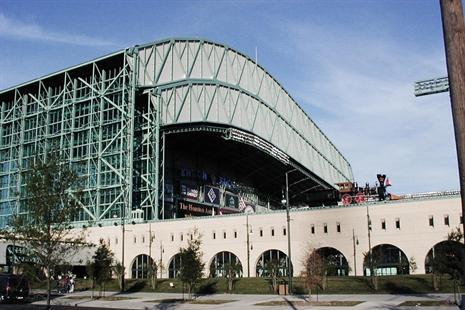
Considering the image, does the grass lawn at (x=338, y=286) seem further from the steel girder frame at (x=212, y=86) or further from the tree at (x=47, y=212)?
the steel girder frame at (x=212, y=86)

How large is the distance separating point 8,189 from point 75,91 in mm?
25142

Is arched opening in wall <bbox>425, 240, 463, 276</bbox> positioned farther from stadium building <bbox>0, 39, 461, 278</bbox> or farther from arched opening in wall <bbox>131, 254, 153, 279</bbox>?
arched opening in wall <bbox>131, 254, 153, 279</bbox>

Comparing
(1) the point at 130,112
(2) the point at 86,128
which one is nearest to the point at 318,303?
(1) the point at 130,112

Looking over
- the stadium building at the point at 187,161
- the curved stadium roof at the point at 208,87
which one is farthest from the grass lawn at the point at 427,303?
the curved stadium roof at the point at 208,87

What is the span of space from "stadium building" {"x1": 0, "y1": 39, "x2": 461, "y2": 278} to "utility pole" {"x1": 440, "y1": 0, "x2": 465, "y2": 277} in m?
60.0

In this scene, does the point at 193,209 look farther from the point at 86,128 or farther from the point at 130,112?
the point at 86,128

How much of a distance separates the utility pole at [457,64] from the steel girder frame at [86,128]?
266ft

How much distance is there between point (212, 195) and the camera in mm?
110250

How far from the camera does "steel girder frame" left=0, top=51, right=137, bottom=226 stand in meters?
91.2

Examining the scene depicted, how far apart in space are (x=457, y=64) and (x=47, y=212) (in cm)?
1764

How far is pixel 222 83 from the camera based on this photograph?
98.2m

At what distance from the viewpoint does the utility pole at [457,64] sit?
7.98 m

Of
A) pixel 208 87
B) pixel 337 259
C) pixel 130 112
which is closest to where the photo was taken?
pixel 337 259

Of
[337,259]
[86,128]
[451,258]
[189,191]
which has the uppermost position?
[86,128]
